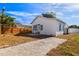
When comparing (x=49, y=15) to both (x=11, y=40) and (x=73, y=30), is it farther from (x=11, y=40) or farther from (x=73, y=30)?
(x=11, y=40)

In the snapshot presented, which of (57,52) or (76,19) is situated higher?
(76,19)

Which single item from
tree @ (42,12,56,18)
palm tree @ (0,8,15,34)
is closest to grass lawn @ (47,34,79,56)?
tree @ (42,12,56,18)

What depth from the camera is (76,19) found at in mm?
5930

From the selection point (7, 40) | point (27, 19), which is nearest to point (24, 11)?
point (27, 19)

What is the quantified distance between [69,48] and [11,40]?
85 cm

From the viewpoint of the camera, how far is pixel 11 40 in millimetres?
6020

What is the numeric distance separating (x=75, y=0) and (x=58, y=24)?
0.45 metres

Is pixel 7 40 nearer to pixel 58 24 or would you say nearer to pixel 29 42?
pixel 29 42

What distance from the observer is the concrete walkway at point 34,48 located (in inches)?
229

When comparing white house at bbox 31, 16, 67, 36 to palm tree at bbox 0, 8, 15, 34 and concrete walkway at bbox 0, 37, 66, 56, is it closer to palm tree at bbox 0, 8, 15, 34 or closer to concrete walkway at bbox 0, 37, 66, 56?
concrete walkway at bbox 0, 37, 66, 56

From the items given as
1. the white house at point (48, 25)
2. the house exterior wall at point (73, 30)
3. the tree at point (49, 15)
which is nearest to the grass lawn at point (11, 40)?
the white house at point (48, 25)

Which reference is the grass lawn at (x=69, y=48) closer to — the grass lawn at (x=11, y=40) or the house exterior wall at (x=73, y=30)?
the house exterior wall at (x=73, y=30)

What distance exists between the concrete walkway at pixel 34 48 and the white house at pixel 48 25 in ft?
0.35

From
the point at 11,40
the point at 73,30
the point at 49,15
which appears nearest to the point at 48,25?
the point at 49,15
